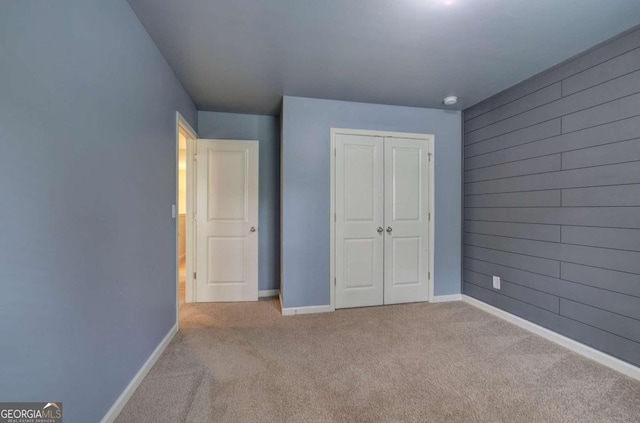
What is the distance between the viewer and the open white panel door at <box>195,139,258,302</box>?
3301 mm

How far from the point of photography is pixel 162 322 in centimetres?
221

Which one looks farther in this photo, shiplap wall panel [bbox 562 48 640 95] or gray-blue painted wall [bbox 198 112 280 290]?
gray-blue painted wall [bbox 198 112 280 290]

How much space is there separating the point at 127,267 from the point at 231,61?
70.3 inches

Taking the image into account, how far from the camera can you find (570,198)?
224 centimetres

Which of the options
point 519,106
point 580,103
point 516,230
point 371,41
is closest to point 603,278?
point 516,230

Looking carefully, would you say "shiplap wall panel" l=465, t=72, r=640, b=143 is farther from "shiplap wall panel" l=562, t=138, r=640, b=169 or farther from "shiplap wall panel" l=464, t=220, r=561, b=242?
"shiplap wall panel" l=464, t=220, r=561, b=242

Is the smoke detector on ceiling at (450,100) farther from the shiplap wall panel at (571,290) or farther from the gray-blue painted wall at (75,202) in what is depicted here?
the gray-blue painted wall at (75,202)

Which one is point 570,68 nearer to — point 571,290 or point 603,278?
point 603,278

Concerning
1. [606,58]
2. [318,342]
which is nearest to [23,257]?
[318,342]

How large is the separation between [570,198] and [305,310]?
8.77ft

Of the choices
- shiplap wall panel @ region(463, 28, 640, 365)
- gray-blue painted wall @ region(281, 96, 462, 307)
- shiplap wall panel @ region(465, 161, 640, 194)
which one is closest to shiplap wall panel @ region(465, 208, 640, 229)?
shiplap wall panel @ region(463, 28, 640, 365)

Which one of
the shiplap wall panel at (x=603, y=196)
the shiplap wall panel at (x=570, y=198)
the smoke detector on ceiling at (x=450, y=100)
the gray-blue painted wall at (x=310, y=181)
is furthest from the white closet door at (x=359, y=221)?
the shiplap wall panel at (x=603, y=196)

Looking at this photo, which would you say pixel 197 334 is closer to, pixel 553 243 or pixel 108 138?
pixel 108 138

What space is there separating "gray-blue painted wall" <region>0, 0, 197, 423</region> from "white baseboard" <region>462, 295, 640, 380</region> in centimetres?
332
